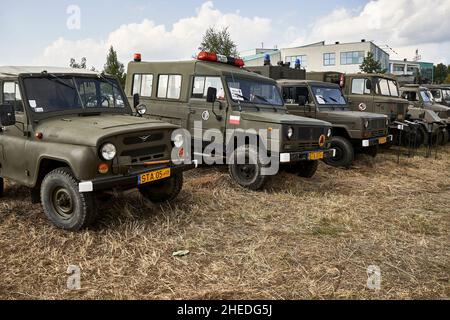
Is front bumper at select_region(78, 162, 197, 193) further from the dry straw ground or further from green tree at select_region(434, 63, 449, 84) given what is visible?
green tree at select_region(434, 63, 449, 84)

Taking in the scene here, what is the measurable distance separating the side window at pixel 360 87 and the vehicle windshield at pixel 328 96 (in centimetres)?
137

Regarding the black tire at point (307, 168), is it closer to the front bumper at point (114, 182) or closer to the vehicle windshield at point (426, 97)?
the front bumper at point (114, 182)

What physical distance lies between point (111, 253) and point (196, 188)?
98.8 inches

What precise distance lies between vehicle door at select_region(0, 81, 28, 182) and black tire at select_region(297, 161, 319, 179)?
4.62 metres

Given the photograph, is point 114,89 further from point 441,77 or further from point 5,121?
point 441,77

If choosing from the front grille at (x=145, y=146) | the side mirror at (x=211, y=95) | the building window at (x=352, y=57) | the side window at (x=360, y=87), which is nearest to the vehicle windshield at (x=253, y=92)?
the side mirror at (x=211, y=95)

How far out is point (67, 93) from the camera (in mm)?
5023

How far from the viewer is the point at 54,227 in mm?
4645

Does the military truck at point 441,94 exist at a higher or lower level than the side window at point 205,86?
higher

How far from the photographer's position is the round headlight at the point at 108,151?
13.8 feet

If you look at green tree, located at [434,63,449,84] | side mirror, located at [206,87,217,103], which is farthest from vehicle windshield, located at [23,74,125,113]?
green tree, located at [434,63,449,84]

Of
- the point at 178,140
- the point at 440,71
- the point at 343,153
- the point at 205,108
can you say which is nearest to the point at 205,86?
the point at 205,108

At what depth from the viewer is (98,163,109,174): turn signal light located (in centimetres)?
421

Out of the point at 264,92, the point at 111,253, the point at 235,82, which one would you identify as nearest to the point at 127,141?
the point at 111,253
